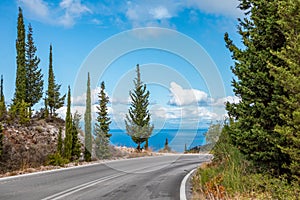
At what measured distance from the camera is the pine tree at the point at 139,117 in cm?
4003

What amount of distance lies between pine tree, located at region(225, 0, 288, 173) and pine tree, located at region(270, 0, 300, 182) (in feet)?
1.58

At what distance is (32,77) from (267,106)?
29125 mm

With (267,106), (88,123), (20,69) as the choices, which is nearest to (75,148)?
(88,123)

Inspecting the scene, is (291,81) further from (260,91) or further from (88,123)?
(88,123)

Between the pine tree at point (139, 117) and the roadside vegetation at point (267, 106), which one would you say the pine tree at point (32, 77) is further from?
the roadside vegetation at point (267, 106)

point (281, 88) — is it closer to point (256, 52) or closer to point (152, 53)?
point (256, 52)

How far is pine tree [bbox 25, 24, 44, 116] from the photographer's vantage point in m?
32.8

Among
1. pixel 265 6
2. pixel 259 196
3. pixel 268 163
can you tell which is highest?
pixel 265 6

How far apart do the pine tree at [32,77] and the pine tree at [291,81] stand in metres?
29.2

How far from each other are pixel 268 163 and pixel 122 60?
14800mm

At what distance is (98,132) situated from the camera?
30547 mm

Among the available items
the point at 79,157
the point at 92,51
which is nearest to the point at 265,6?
the point at 92,51

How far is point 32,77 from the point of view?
33.1 m

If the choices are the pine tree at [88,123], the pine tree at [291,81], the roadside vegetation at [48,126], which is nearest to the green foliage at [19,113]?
the roadside vegetation at [48,126]
